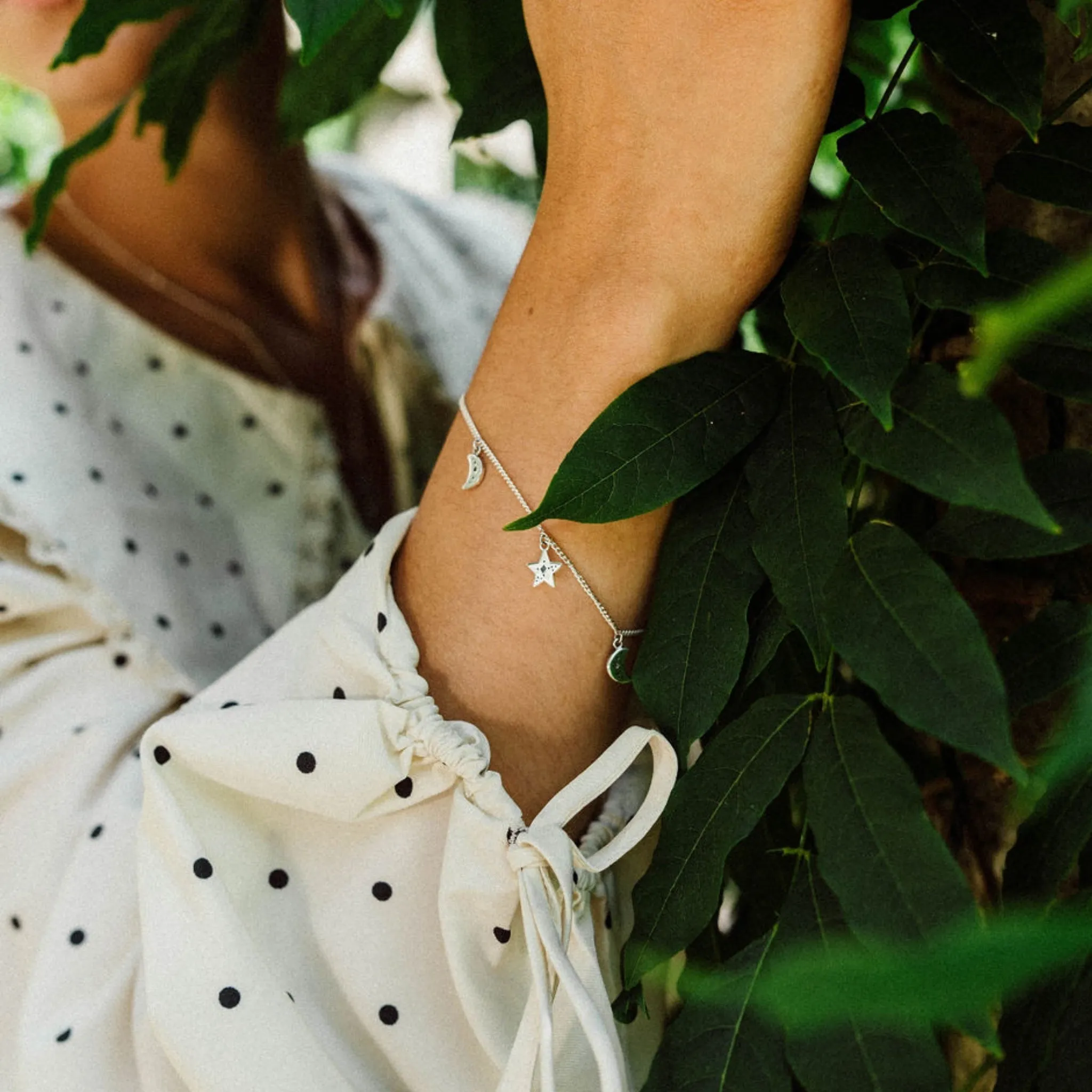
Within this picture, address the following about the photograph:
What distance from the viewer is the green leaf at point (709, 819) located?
0.36 metres

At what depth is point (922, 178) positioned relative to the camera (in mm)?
348

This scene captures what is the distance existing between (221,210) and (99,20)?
0.41 meters

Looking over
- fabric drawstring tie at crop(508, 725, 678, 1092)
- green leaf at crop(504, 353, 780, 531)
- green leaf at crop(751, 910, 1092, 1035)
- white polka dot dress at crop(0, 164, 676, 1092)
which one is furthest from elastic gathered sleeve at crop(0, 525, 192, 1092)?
green leaf at crop(751, 910, 1092, 1035)

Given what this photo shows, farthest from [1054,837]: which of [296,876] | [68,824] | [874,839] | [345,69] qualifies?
[345,69]

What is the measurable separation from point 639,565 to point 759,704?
0.08 meters

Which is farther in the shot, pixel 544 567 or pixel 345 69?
pixel 345 69

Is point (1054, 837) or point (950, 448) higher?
point (950, 448)

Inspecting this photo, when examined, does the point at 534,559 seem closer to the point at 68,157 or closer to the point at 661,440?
the point at 661,440

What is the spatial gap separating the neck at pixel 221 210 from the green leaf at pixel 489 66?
26cm

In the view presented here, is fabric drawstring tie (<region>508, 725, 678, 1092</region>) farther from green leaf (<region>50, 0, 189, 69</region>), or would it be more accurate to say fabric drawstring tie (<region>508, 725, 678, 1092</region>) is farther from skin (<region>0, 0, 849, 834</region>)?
green leaf (<region>50, 0, 189, 69</region>)

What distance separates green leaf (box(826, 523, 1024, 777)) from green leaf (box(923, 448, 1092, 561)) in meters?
0.03

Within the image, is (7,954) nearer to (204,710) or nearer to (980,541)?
(204,710)

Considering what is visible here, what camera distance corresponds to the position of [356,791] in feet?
1.41

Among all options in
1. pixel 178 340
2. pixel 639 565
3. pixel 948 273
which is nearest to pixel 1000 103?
pixel 948 273
